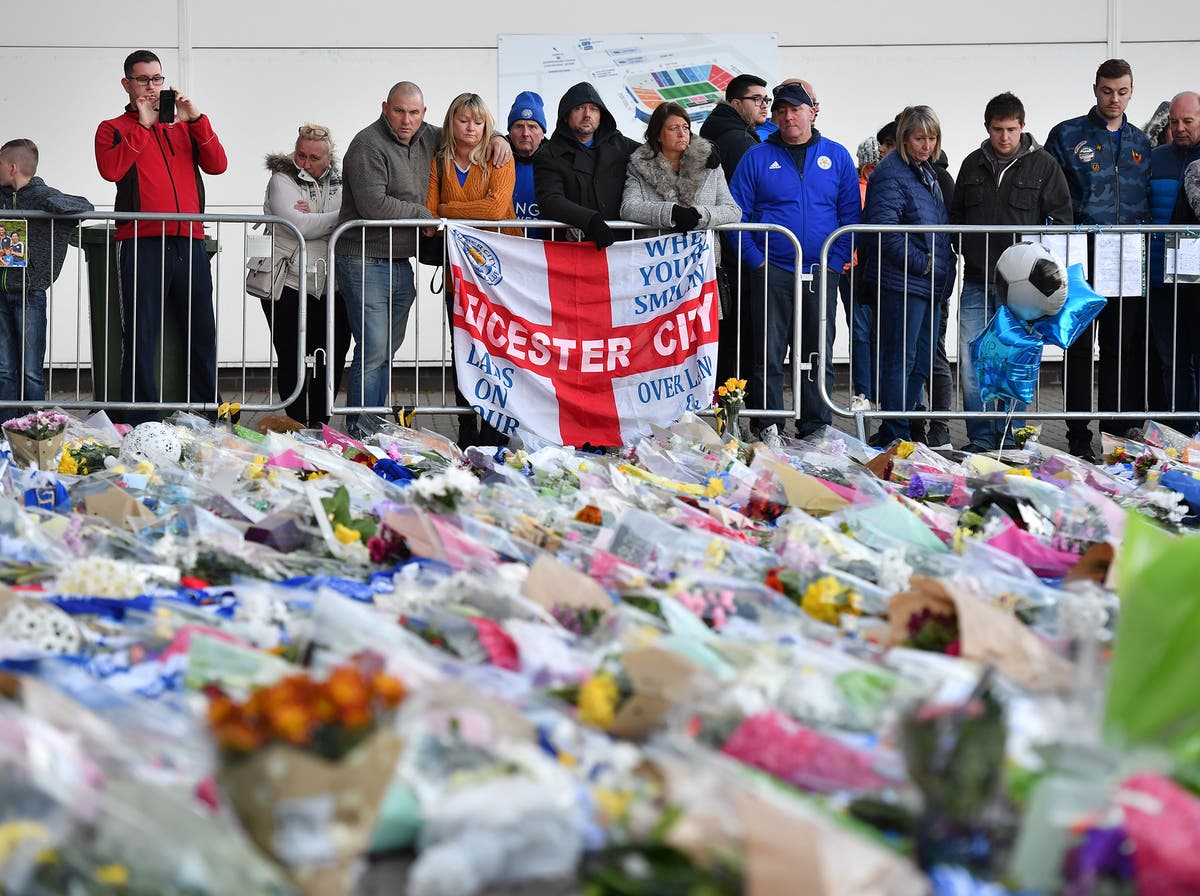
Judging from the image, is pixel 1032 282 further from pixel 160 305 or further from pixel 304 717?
pixel 304 717

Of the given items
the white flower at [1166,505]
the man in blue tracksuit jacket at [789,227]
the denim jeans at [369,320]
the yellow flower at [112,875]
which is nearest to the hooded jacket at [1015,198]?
the man in blue tracksuit jacket at [789,227]

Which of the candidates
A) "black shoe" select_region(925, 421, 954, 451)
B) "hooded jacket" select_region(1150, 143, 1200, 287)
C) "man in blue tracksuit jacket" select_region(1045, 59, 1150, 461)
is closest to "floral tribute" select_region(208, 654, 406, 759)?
"black shoe" select_region(925, 421, 954, 451)

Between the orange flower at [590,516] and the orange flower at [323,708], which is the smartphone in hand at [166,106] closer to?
the orange flower at [590,516]

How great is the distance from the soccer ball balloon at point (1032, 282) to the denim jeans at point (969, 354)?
120 cm

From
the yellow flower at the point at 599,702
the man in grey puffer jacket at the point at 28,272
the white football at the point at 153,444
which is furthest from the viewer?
the man in grey puffer jacket at the point at 28,272

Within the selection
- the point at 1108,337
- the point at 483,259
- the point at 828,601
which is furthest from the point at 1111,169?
the point at 828,601

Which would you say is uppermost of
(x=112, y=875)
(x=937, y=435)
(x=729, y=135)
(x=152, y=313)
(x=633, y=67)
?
(x=633, y=67)

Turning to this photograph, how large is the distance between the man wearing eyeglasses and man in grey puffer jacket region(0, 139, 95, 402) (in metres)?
3.45

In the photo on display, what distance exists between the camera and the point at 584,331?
842cm

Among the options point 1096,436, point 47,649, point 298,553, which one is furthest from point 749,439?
point 47,649

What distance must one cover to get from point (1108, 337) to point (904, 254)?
4.59ft

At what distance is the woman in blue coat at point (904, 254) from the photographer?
8.49m

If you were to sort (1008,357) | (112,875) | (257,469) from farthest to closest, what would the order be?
(1008,357) < (257,469) < (112,875)

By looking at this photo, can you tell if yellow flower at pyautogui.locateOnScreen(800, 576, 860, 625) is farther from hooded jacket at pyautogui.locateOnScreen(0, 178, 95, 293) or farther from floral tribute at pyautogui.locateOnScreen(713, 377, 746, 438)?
hooded jacket at pyautogui.locateOnScreen(0, 178, 95, 293)
